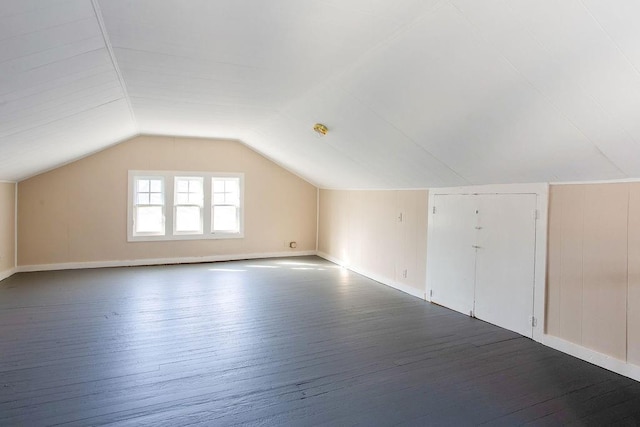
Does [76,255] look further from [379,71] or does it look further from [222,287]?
[379,71]

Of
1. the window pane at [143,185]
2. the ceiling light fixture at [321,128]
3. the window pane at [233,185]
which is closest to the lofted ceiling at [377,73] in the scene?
the ceiling light fixture at [321,128]

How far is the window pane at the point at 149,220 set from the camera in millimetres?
7551

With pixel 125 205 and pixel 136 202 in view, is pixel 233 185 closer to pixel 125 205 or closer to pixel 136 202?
pixel 136 202

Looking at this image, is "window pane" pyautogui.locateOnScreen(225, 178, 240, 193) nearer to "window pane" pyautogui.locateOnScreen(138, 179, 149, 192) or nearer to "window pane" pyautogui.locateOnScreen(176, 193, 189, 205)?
"window pane" pyautogui.locateOnScreen(176, 193, 189, 205)

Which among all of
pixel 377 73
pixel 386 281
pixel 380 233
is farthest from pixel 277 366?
pixel 380 233

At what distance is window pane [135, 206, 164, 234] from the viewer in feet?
24.8

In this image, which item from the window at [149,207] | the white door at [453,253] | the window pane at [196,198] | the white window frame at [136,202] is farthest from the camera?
the window pane at [196,198]

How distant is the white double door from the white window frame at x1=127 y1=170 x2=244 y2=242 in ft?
14.8

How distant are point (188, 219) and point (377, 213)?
392 centimetres

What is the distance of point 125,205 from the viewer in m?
7.33

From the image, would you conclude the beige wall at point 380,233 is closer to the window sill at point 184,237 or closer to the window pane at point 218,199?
the window sill at point 184,237

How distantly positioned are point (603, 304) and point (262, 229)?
6366 millimetres

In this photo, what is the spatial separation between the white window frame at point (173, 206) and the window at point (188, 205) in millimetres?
92

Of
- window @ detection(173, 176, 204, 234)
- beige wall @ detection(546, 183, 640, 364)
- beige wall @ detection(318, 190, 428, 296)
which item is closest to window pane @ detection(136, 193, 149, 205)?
window @ detection(173, 176, 204, 234)
